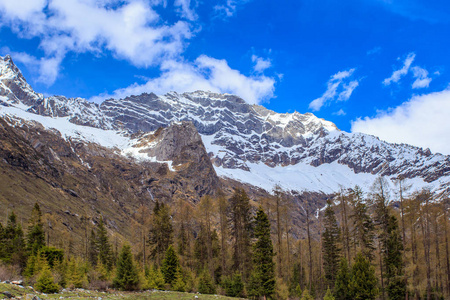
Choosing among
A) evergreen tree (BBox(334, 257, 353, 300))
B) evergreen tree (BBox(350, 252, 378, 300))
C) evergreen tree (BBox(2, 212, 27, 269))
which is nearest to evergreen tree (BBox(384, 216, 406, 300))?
evergreen tree (BBox(350, 252, 378, 300))

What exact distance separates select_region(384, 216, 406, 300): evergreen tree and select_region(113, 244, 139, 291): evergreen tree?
23377 millimetres

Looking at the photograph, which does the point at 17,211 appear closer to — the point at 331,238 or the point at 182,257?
the point at 182,257

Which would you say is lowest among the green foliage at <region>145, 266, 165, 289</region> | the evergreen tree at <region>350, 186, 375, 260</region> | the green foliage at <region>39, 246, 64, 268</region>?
the green foliage at <region>145, 266, 165, 289</region>

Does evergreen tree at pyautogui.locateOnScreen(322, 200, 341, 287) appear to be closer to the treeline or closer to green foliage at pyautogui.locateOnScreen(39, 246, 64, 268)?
the treeline

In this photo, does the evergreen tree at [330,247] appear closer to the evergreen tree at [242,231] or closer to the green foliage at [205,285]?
the evergreen tree at [242,231]

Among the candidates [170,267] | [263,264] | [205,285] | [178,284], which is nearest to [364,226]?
[263,264]

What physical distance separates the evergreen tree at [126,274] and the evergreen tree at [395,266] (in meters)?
23.4

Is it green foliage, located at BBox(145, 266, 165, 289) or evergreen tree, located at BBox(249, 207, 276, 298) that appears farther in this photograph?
green foliage, located at BBox(145, 266, 165, 289)

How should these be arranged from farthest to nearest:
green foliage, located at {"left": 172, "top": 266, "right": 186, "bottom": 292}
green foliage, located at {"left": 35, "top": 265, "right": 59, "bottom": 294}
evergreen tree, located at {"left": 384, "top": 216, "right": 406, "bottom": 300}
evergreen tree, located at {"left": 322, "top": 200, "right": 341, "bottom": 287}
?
evergreen tree, located at {"left": 322, "top": 200, "right": 341, "bottom": 287}
green foliage, located at {"left": 172, "top": 266, "right": 186, "bottom": 292}
evergreen tree, located at {"left": 384, "top": 216, "right": 406, "bottom": 300}
green foliage, located at {"left": 35, "top": 265, "right": 59, "bottom": 294}

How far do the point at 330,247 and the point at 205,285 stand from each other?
60.3 ft

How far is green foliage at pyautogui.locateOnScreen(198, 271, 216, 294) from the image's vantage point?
121 ft

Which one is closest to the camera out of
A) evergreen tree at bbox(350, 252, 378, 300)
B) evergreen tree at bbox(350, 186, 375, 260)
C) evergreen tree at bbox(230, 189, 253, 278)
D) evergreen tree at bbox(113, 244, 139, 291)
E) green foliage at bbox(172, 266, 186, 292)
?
evergreen tree at bbox(350, 252, 378, 300)

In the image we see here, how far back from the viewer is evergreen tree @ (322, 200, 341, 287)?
4559 cm

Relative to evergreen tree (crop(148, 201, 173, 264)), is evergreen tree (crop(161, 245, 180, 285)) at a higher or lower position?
lower
